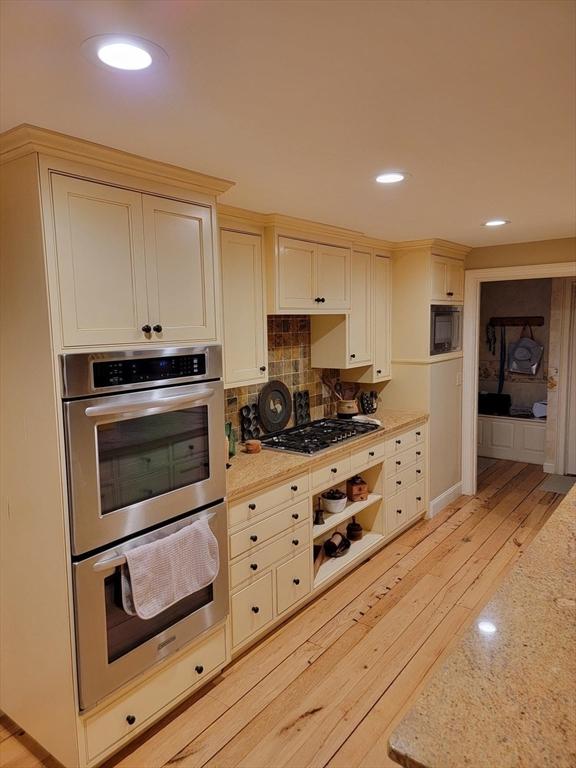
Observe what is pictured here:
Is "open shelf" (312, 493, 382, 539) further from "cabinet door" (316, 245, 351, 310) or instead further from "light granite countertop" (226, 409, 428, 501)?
"cabinet door" (316, 245, 351, 310)

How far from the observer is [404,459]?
4082mm

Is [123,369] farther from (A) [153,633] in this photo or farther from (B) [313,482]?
(B) [313,482]

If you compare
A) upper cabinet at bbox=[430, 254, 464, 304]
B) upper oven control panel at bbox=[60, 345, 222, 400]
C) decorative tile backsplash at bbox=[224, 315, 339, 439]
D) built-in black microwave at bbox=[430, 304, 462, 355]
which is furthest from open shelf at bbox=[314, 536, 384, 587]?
upper cabinet at bbox=[430, 254, 464, 304]

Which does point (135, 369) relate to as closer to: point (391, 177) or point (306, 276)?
point (391, 177)

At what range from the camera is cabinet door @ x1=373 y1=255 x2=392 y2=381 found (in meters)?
4.15

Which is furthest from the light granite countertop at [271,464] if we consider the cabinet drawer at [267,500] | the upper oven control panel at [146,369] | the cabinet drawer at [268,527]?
the upper oven control panel at [146,369]

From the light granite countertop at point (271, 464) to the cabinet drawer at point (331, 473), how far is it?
0.18 ft

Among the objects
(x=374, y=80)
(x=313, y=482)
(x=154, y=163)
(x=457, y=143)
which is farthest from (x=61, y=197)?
(x=313, y=482)

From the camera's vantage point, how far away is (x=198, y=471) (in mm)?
2268

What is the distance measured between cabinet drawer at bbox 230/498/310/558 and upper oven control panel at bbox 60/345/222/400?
840 millimetres

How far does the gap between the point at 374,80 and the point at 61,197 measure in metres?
1.06

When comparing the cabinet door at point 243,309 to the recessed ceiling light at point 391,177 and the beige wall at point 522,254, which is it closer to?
the recessed ceiling light at point 391,177

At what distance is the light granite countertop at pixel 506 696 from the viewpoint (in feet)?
2.91

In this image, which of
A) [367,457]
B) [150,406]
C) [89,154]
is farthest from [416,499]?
[89,154]
